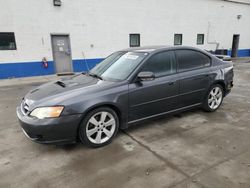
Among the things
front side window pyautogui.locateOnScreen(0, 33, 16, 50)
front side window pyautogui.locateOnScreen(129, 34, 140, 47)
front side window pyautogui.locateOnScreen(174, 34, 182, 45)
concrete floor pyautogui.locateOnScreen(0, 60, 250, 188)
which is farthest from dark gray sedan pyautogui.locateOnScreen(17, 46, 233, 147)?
front side window pyautogui.locateOnScreen(174, 34, 182, 45)

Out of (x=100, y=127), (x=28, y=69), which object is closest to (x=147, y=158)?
(x=100, y=127)

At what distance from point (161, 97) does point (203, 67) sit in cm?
126

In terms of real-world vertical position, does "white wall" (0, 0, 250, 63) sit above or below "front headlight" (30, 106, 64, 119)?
above

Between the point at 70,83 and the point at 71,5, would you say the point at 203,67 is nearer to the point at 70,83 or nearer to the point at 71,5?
the point at 70,83

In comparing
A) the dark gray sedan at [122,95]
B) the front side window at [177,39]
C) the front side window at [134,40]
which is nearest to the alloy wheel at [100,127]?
the dark gray sedan at [122,95]

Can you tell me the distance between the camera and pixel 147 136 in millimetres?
3324

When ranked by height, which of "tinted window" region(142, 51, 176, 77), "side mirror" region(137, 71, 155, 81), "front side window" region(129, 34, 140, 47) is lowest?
"side mirror" region(137, 71, 155, 81)

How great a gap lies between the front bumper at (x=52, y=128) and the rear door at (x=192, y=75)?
2084 millimetres

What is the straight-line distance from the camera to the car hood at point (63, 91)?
2.76 metres

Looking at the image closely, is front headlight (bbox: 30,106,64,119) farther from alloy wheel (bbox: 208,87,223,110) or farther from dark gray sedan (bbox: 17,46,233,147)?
alloy wheel (bbox: 208,87,223,110)

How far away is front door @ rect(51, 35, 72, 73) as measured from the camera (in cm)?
1003

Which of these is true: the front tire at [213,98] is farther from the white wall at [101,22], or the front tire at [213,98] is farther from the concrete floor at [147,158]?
the white wall at [101,22]

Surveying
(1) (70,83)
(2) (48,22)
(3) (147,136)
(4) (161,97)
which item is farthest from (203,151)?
(2) (48,22)

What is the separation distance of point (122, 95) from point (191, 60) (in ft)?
5.67
